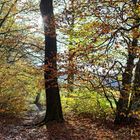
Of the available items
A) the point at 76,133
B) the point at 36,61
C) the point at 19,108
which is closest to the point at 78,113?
the point at 19,108

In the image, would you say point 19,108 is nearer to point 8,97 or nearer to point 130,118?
point 8,97

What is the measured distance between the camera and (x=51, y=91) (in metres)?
13.9

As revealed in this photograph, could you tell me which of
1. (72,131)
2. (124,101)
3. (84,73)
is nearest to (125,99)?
(124,101)

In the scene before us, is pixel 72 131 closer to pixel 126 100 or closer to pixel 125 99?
Answer: pixel 125 99

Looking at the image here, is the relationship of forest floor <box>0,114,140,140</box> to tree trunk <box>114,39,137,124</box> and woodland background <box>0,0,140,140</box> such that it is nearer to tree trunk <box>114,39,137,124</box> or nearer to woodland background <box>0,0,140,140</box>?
woodland background <box>0,0,140,140</box>

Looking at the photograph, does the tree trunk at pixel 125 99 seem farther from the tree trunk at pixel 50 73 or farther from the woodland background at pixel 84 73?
the tree trunk at pixel 50 73

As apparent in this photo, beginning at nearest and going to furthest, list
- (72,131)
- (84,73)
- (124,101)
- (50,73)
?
(72,131), (84,73), (50,73), (124,101)

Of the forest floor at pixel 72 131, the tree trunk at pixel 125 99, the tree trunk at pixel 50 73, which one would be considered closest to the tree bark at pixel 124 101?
the tree trunk at pixel 125 99

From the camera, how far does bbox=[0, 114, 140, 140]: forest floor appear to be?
1137 cm

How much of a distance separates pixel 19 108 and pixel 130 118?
7202mm

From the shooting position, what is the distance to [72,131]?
480 inches

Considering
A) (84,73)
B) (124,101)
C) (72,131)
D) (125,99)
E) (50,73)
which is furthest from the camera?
(124,101)

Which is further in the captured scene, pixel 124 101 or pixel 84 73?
pixel 124 101

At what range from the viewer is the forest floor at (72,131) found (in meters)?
11.4
